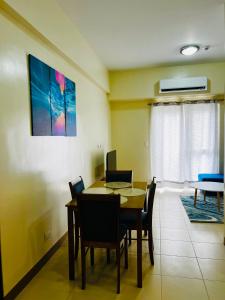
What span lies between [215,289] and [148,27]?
3.27 metres

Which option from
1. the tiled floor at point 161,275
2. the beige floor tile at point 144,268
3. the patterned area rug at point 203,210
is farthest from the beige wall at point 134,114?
the beige floor tile at point 144,268

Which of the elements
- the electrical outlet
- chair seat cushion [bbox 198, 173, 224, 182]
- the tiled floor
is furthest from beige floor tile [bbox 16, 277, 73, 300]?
chair seat cushion [bbox 198, 173, 224, 182]

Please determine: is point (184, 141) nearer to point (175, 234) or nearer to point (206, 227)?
point (206, 227)

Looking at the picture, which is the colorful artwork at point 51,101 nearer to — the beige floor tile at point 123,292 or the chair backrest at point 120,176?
the chair backrest at point 120,176

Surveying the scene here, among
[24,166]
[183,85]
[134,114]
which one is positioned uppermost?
[183,85]

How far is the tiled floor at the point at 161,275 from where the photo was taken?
205 centimetres

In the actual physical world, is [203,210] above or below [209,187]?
below

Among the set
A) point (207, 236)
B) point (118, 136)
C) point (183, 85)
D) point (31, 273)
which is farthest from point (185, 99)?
point (31, 273)

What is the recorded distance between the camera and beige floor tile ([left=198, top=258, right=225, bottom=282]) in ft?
7.51

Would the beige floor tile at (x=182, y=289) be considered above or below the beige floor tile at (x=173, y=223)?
below

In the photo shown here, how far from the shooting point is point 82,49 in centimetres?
356

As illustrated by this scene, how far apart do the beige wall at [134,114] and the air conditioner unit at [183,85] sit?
16cm

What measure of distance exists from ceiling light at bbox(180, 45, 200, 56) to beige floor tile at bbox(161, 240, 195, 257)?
3.17 metres

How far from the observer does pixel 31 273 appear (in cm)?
229
